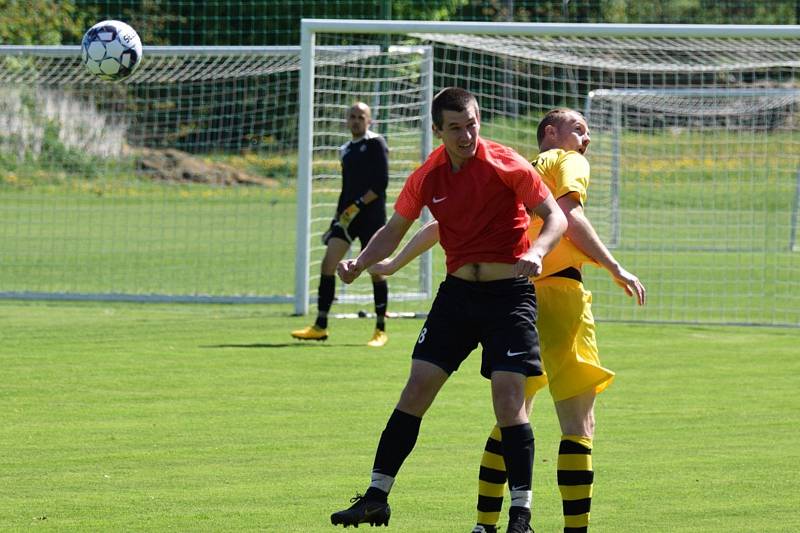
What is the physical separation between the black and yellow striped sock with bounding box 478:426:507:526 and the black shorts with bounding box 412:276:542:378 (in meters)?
0.40

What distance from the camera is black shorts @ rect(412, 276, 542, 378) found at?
19.2ft

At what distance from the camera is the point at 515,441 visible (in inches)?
227

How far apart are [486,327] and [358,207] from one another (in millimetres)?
6952

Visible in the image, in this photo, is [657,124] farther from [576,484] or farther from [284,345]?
Result: [576,484]

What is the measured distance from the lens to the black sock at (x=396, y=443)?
5836 mm

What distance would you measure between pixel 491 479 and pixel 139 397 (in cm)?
444

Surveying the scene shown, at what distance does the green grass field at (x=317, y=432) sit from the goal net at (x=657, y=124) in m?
2.97

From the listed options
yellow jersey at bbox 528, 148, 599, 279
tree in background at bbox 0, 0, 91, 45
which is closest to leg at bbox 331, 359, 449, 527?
yellow jersey at bbox 528, 148, 599, 279

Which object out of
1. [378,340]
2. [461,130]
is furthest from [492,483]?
[378,340]

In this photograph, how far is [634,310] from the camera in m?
16.0

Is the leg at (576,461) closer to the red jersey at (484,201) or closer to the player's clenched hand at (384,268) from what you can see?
the red jersey at (484,201)

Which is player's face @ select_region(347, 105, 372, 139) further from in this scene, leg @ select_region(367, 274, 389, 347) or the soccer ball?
the soccer ball

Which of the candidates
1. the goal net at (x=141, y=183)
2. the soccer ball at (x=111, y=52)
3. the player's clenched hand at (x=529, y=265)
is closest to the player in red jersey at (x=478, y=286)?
the player's clenched hand at (x=529, y=265)

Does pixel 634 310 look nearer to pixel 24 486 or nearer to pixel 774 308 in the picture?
pixel 774 308
